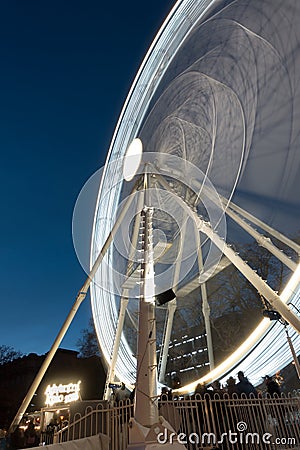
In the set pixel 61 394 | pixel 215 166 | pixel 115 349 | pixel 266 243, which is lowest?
pixel 61 394

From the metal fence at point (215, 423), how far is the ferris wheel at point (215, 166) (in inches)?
77.7

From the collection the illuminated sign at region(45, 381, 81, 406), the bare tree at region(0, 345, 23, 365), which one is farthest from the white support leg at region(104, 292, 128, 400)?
the bare tree at region(0, 345, 23, 365)

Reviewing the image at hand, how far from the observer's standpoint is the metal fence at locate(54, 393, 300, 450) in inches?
231

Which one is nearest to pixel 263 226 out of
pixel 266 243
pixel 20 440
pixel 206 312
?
pixel 266 243

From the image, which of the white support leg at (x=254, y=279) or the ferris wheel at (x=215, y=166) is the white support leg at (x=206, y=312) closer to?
the ferris wheel at (x=215, y=166)

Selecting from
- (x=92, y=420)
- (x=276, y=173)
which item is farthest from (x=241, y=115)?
(x=92, y=420)

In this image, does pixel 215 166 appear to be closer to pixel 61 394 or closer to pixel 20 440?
pixel 20 440

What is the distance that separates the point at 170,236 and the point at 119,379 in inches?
258

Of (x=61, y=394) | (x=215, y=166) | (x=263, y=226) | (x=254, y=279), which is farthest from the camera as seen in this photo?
(x=61, y=394)

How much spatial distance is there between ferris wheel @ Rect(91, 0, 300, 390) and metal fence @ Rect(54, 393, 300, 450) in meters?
1.97

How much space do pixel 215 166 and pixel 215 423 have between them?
6665 mm

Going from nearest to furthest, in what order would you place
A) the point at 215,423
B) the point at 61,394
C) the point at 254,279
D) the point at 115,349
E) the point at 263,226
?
the point at 215,423
the point at 254,279
the point at 263,226
the point at 115,349
the point at 61,394

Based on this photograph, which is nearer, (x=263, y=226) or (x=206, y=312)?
(x=263, y=226)

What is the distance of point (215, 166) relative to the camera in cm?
966
